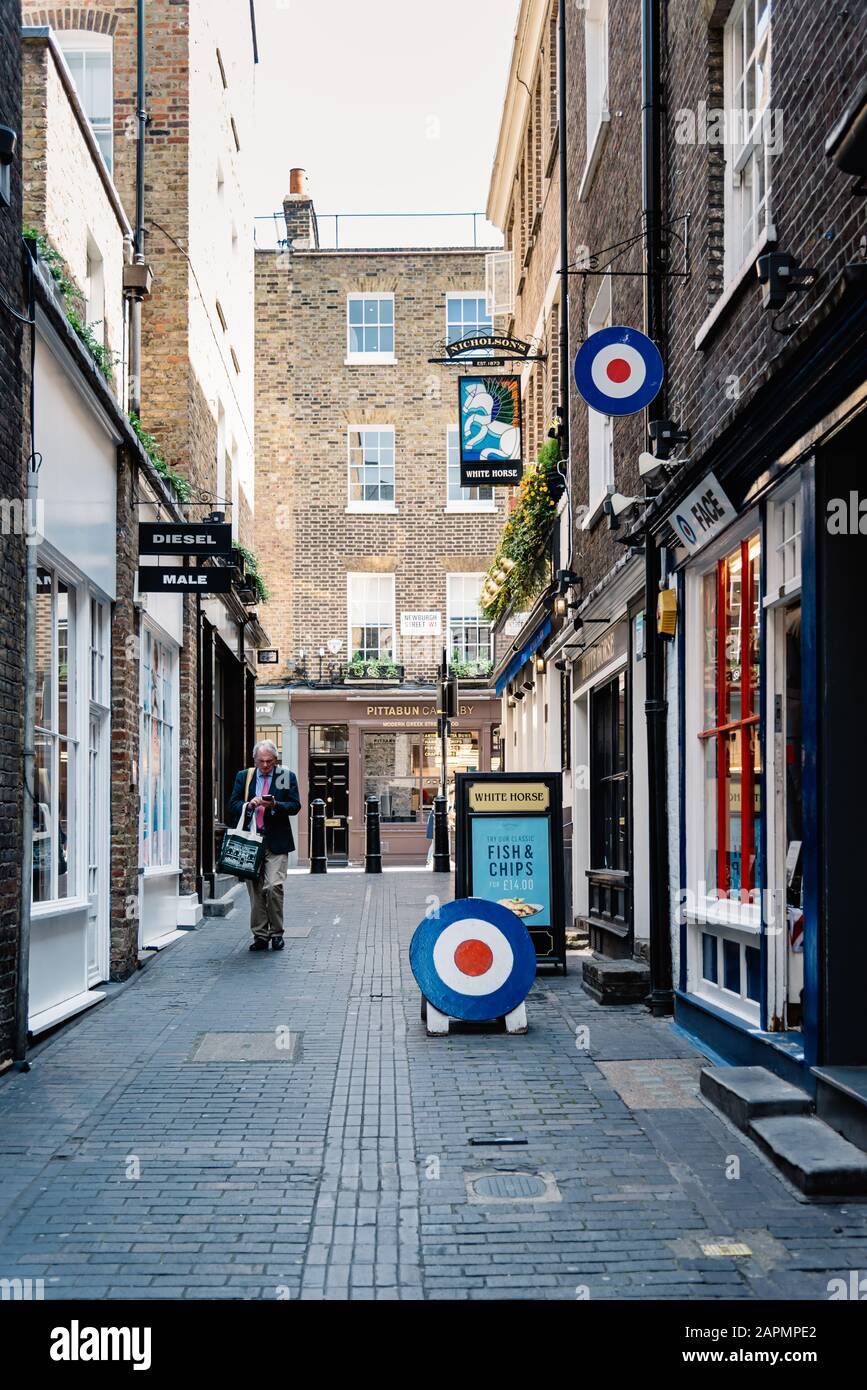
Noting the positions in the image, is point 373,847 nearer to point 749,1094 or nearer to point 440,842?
point 440,842

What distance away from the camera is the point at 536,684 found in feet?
64.0

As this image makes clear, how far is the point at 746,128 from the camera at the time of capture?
315 inches

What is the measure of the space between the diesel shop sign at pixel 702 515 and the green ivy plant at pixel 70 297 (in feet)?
13.5

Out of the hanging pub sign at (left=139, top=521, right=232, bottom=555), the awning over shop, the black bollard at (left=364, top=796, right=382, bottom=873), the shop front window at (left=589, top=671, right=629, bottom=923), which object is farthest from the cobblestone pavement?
the black bollard at (left=364, top=796, right=382, bottom=873)

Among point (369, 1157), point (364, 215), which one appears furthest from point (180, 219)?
point (364, 215)

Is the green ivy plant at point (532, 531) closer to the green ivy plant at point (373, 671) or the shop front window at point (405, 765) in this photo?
the green ivy plant at point (373, 671)

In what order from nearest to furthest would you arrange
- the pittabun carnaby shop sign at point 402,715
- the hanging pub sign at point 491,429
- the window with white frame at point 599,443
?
1. the window with white frame at point 599,443
2. the hanging pub sign at point 491,429
3. the pittabun carnaby shop sign at point 402,715

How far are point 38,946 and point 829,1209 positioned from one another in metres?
5.41

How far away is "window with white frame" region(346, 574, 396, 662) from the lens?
108 feet

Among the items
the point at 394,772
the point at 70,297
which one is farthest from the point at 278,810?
the point at 394,772

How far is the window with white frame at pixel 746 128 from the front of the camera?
748 centimetres

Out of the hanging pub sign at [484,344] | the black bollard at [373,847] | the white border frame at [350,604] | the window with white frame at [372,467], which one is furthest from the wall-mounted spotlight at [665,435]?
the window with white frame at [372,467]

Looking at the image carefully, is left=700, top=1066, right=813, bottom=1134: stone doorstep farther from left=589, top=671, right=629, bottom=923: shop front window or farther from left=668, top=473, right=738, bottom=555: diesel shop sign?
left=589, top=671, right=629, bottom=923: shop front window

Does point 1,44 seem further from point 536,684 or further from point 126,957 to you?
point 536,684
